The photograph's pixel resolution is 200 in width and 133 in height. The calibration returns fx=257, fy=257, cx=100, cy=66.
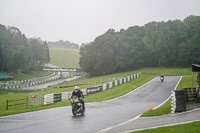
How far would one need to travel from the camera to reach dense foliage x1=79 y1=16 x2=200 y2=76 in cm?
9194

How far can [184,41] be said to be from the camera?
95.8m

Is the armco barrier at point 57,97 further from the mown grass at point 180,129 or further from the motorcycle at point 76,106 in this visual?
the mown grass at point 180,129

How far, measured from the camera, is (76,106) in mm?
17109

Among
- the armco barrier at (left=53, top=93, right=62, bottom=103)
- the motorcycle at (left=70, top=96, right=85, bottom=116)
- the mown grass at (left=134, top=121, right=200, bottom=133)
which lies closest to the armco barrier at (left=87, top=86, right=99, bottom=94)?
the armco barrier at (left=53, top=93, right=62, bottom=103)

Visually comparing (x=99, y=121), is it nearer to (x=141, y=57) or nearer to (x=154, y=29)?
(x=141, y=57)

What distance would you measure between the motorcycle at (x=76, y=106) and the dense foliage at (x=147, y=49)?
7386 cm

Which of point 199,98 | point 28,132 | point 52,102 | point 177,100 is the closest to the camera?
point 28,132

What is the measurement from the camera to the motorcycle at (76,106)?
1684 cm

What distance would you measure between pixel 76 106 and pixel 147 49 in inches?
3265

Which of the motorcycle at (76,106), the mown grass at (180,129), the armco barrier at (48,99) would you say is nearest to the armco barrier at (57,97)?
the armco barrier at (48,99)

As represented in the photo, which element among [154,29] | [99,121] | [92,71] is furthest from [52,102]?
[154,29]

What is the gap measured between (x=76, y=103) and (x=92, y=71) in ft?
258

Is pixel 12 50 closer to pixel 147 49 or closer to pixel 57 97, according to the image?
pixel 147 49

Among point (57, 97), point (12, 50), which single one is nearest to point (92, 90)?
point (57, 97)
